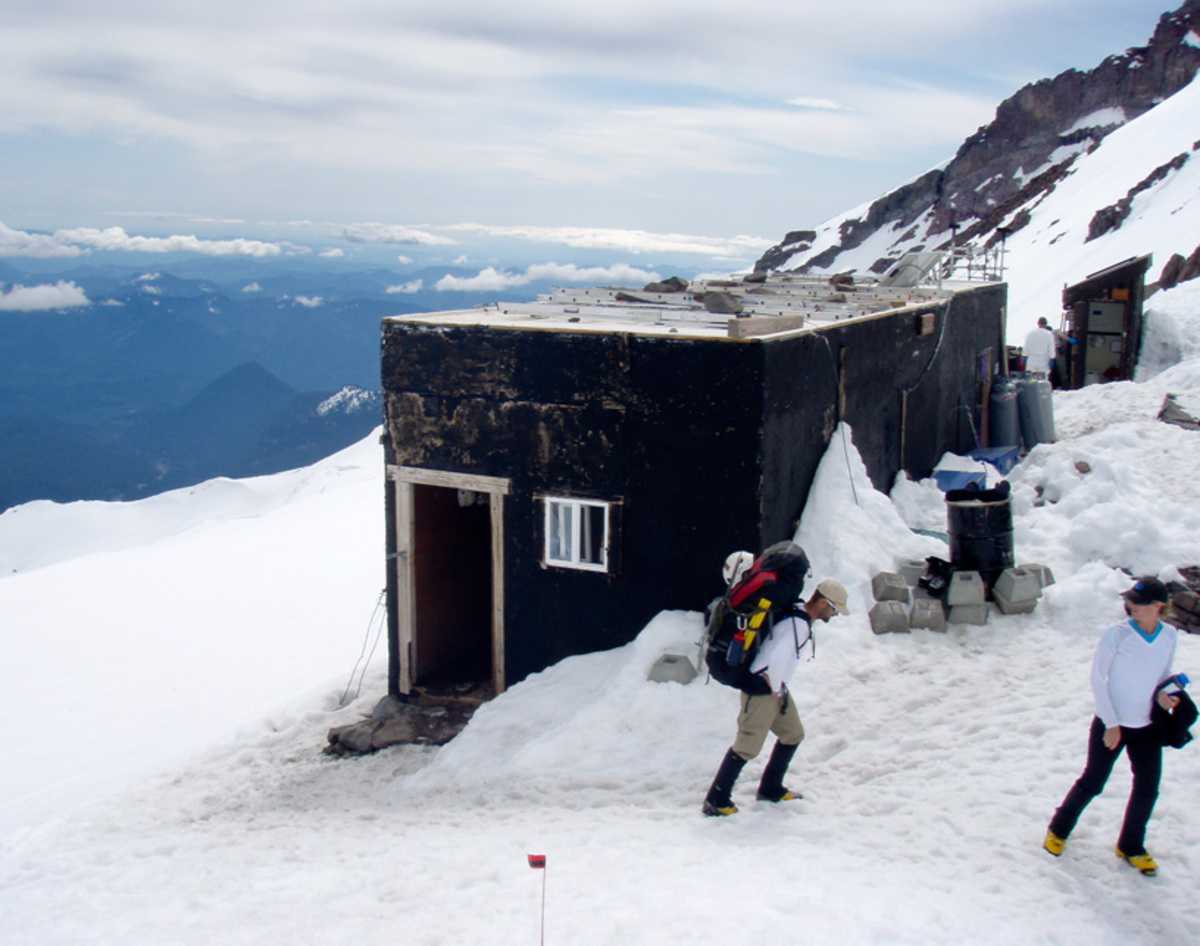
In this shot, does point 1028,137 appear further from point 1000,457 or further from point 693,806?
point 693,806

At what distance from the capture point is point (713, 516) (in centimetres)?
933

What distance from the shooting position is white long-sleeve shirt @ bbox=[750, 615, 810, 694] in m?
6.62

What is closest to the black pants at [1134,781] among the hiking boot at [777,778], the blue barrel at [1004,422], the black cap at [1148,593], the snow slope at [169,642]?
the black cap at [1148,593]

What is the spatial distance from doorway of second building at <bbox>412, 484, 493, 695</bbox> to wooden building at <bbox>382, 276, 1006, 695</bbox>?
1.3 inches

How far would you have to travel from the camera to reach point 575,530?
982 cm

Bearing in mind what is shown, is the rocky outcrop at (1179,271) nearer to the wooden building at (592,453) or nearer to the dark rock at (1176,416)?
the dark rock at (1176,416)

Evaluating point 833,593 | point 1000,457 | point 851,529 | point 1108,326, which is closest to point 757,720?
point 833,593

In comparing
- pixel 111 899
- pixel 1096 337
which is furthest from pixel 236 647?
pixel 1096 337

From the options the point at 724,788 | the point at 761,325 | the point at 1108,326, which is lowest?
the point at 724,788

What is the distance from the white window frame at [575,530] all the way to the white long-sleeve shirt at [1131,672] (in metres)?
4.75

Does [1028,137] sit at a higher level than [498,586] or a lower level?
higher

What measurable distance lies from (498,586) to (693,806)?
11.3 ft

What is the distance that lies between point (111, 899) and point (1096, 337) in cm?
2145

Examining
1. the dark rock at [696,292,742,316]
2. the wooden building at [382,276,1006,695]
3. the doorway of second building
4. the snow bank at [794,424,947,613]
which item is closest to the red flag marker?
the wooden building at [382,276,1006,695]
